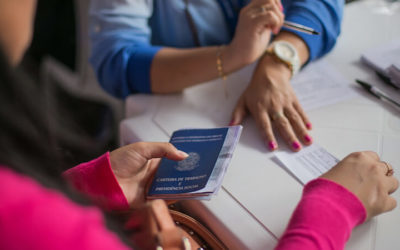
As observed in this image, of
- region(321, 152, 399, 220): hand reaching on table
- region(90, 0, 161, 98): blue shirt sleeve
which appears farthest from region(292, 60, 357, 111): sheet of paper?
region(90, 0, 161, 98): blue shirt sleeve

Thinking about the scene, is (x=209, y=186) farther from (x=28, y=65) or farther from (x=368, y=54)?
(x=368, y=54)

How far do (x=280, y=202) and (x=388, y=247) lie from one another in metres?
0.20

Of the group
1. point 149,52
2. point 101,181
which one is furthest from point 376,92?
point 101,181

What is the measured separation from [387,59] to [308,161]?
44cm

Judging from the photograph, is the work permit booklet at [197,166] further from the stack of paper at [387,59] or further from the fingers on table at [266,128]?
the stack of paper at [387,59]

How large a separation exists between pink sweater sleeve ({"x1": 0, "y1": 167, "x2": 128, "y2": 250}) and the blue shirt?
2.23 feet

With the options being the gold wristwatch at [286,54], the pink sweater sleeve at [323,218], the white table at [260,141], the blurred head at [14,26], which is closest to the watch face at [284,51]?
the gold wristwatch at [286,54]

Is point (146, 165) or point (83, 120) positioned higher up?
point (146, 165)

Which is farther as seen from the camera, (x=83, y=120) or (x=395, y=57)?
(x=83, y=120)

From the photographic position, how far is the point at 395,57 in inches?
43.6

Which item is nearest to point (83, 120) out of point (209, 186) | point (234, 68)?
point (234, 68)

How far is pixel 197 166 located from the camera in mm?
825

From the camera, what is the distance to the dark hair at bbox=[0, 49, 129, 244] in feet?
1.32

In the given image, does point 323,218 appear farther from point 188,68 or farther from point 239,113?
point 188,68
